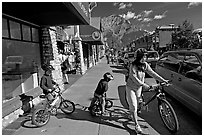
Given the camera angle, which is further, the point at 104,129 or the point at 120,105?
the point at 120,105

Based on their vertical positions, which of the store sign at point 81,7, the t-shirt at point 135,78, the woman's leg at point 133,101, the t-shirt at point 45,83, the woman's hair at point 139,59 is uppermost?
the store sign at point 81,7

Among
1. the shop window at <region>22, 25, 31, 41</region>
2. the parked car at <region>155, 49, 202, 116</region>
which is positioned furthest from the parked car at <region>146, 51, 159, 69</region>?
the shop window at <region>22, 25, 31, 41</region>

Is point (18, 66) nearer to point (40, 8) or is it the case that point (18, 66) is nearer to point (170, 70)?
point (40, 8)

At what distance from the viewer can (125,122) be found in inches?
158

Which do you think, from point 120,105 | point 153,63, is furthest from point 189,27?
point 120,105

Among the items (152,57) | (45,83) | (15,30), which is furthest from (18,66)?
(152,57)

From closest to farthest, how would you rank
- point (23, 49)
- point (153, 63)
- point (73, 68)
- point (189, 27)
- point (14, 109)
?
point (14, 109), point (23, 49), point (153, 63), point (73, 68), point (189, 27)

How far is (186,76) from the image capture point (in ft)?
13.9

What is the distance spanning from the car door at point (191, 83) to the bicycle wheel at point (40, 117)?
10.6 ft

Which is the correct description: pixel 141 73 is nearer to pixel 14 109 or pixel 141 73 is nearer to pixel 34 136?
pixel 34 136

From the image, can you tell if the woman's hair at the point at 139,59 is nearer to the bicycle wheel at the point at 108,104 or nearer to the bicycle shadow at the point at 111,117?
the bicycle shadow at the point at 111,117

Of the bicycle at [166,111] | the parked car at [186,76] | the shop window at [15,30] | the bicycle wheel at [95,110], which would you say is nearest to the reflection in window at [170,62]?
the parked car at [186,76]

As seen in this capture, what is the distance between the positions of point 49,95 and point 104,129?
1.48 metres

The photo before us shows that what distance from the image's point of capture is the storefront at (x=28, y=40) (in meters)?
4.22
